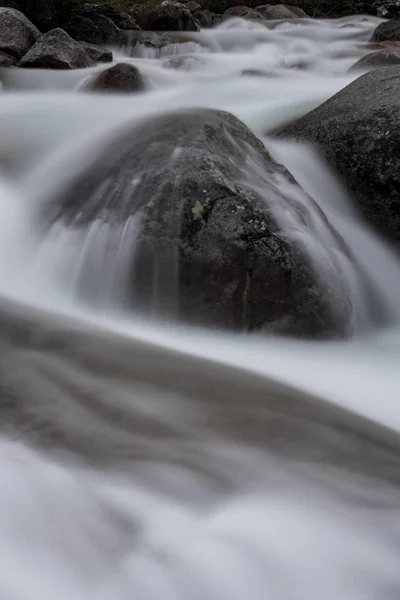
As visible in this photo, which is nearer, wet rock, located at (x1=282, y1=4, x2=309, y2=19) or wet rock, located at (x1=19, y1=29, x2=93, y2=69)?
wet rock, located at (x1=19, y1=29, x2=93, y2=69)

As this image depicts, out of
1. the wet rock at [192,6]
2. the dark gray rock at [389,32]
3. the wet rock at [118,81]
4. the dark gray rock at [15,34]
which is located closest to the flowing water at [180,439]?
the wet rock at [118,81]

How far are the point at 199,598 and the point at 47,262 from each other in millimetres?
2222

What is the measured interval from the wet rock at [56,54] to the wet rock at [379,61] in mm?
A: 4064

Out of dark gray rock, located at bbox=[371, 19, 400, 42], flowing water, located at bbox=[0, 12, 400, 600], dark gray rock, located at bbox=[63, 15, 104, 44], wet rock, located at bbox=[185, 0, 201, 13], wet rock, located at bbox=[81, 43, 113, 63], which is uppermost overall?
wet rock, located at bbox=[185, 0, 201, 13]

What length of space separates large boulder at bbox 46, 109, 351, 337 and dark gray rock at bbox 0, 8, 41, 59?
21.0 feet

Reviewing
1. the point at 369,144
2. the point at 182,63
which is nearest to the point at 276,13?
the point at 182,63

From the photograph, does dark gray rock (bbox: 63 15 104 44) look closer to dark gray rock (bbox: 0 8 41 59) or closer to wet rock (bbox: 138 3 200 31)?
dark gray rock (bbox: 0 8 41 59)

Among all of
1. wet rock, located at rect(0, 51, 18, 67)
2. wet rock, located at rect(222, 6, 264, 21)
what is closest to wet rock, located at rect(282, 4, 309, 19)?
Answer: wet rock, located at rect(222, 6, 264, 21)

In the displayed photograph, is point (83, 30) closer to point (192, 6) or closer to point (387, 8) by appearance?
point (192, 6)

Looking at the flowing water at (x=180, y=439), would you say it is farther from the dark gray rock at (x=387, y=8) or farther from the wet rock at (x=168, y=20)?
the dark gray rock at (x=387, y=8)

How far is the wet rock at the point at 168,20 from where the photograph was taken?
1285 centimetres

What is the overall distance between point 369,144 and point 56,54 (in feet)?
19.2

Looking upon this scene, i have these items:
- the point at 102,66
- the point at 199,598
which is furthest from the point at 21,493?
the point at 102,66

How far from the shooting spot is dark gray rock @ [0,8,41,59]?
838 centimetres
